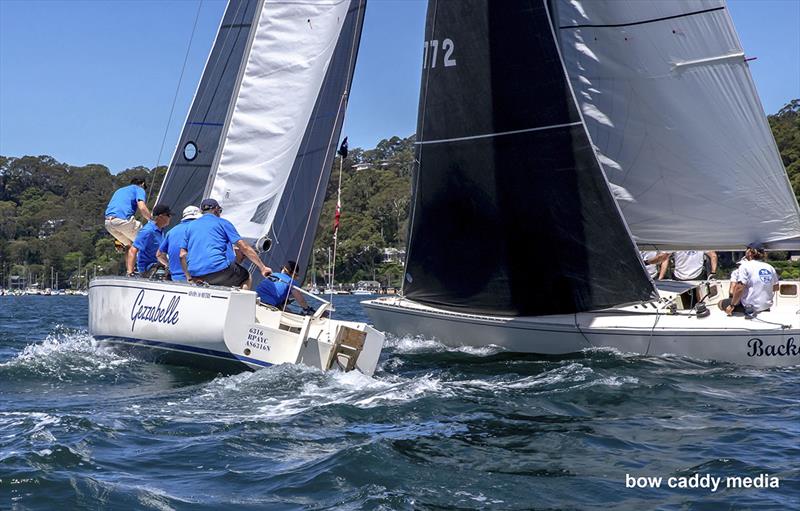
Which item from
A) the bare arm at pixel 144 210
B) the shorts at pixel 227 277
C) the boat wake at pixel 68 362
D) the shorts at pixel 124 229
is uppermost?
the bare arm at pixel 144 210

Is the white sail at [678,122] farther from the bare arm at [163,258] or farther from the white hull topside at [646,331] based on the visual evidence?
the bare arm at [163,258]

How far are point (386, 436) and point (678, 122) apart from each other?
25.1ft

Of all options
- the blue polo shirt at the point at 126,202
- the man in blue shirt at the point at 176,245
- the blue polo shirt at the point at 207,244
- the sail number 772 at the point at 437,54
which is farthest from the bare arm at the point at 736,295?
the blue polo shirt at the point at 126,202

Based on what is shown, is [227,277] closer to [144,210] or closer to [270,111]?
[144,210]

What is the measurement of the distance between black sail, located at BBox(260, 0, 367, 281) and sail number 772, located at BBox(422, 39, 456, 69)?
1.25 meters

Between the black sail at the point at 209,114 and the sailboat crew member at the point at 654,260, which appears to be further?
the sailboat crew member at the point at 654,260

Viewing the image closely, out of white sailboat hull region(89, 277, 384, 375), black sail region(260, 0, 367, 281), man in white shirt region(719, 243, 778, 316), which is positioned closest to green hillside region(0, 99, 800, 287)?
man in white shirt region(719, 243, 778, 316)

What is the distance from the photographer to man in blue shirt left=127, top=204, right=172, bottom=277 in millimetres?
10734

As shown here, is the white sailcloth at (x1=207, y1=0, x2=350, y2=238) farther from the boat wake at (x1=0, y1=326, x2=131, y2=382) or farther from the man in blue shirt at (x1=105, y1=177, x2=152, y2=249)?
the boat wake at (x1=0, y1=326, x2=131, y2=382)

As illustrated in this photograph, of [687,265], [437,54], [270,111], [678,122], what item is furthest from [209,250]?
[687,265]

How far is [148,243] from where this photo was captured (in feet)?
35.3

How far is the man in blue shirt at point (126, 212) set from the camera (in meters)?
11.3

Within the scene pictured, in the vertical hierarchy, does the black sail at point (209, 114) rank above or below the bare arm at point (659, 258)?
above

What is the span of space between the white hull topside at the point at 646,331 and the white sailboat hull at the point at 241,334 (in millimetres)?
3244
